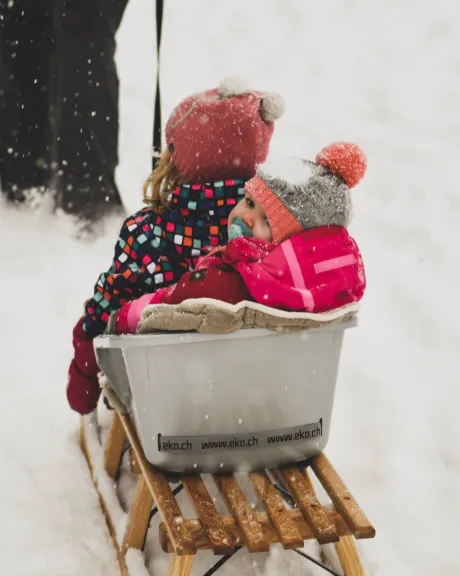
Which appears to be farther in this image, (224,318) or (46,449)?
(46,449)

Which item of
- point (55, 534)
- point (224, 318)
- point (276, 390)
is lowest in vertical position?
point (55, 534)

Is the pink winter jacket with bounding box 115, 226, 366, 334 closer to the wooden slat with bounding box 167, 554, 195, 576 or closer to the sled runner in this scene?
the sled runner

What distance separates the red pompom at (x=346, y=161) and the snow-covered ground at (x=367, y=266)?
983 millimetres

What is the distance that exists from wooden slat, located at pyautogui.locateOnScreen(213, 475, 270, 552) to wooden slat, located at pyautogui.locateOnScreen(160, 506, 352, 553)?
0.02 m

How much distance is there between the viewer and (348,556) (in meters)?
1.50

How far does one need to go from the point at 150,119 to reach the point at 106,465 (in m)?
2.97

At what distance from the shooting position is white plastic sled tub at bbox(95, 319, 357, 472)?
4.20ft

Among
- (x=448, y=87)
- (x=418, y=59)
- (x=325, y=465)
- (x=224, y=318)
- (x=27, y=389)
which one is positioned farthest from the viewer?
(x=418, y=59)

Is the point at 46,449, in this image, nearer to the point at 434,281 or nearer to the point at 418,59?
the point at 434,281

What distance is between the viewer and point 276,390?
1.36 meters

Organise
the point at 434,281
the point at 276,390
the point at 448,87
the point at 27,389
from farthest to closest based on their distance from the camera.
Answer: the point at 448,87 → the point at 434,281 → the point at 27,389 → the point at 276,390

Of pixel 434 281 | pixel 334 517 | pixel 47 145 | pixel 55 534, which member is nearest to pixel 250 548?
pixel 334 517

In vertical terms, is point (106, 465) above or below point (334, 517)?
below

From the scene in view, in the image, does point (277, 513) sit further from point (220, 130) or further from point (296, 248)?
point (220, 130)
